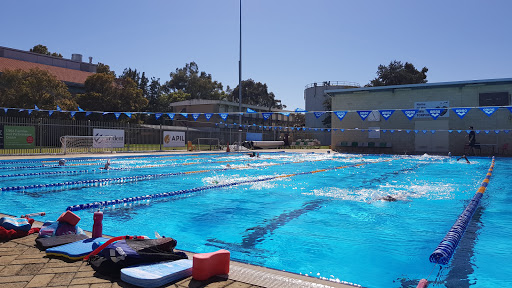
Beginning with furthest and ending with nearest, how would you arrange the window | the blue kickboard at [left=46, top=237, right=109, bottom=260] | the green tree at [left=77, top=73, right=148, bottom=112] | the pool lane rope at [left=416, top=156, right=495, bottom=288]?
the green tree at [left=77, top=73, right=148, bottom=112] < the window < the pool lane rope at [left=416, top=156, right=495, bottom=288] < the blue kickboard at [left=46, top=237, right=109, bottom=260]

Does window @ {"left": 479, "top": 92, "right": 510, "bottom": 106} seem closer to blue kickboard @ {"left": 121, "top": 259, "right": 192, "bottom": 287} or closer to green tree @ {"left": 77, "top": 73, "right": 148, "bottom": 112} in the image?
blue kickboard @ {"left": 121, "top": 259, "right": 192, "bottom": 287}

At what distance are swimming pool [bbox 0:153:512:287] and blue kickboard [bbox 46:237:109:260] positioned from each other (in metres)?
1.29

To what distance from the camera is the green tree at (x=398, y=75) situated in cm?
4672

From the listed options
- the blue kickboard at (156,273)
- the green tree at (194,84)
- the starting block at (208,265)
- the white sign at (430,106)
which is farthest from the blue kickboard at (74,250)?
the green tree at (194,84)

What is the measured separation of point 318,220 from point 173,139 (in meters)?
21.6

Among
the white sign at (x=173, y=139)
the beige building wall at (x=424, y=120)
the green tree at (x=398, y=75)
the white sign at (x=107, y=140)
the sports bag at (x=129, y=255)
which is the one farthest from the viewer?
the green tree at (x=398, y=75)

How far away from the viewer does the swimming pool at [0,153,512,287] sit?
386 cm

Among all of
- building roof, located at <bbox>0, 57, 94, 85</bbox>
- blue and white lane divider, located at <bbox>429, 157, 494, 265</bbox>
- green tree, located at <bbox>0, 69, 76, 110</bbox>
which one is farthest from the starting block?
building roof, located at <bbox>0, 57, 94, 85</bbox>

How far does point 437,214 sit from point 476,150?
23.6 meters

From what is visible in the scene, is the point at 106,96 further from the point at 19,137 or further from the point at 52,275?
the point at 52,275

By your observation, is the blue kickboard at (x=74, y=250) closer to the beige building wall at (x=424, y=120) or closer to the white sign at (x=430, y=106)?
the white sign at (x=430, y=106)

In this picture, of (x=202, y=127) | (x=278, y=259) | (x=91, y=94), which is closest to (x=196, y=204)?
(x=278, y=259)

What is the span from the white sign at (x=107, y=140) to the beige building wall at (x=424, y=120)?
715 inches

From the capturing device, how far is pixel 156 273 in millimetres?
2762
